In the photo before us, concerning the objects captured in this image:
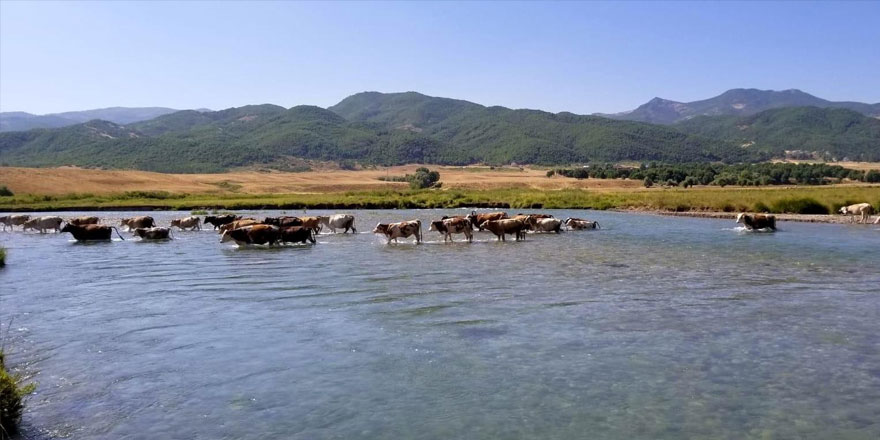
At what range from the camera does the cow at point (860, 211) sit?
A: 111 feet

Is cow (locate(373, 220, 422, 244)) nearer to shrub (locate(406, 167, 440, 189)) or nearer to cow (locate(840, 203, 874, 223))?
cow (locate(840, 203, 874, 223))

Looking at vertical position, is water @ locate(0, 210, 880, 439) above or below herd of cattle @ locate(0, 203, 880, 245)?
below

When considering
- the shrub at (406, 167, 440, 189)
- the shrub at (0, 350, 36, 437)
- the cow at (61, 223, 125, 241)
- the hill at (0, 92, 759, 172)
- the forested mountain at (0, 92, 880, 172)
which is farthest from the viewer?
the forested mountain at (0, 92, 880, 172)

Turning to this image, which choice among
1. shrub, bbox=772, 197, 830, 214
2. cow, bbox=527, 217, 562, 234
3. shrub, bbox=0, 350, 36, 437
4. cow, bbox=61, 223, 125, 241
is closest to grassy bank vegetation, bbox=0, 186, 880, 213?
shrub, bbox=772, 197, 830, 214

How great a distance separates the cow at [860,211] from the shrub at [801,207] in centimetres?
232

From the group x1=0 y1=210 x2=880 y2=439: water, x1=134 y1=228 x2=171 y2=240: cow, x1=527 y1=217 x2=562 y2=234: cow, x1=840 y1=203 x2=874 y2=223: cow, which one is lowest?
x1=0 y1=210 x2=880 y2=439: water

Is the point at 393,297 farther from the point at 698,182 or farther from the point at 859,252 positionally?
the point at 698,182

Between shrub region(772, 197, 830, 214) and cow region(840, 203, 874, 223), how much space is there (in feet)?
7.61

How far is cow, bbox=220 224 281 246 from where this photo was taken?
24.7m

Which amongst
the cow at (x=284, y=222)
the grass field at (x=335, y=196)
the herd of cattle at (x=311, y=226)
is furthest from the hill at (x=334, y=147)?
the cow at (x=284, y=222)

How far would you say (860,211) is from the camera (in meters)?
34.6

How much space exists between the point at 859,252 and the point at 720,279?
26.2 feet

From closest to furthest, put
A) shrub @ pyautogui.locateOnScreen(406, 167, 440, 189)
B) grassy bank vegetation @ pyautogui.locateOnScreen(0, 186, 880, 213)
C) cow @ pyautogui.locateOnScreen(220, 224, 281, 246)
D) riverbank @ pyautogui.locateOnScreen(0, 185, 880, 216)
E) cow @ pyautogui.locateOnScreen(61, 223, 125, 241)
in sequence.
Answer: cow @ pyautogui.locateOnScreen(220, 224, 281, 246) → cow @ pyautogui.locateOnScreen(61, 223, 125, 241) → riverbank @ pyautogui.locateOnScreen(0, 185, 880, 216) → grassy bank vegetation @ pyautogui.locateOnScreen(0, 186, 880, 213) → shrub @ pyautogui.locateOnScreen(406, 167, 440, 189)

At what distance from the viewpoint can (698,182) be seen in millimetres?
76125
